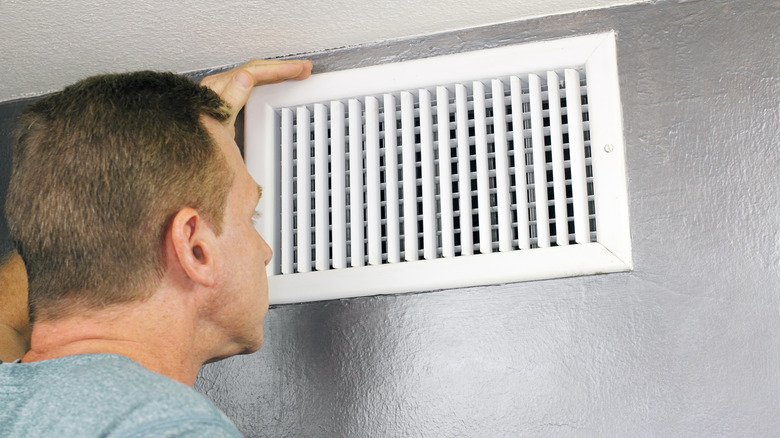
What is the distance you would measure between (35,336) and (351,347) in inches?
23.4

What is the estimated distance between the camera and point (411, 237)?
4.83 ft

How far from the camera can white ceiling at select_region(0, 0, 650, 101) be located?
4.78 ft

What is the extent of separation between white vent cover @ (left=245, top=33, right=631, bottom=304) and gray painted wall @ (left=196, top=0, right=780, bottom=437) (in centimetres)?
4

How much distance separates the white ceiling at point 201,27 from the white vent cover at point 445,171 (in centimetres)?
7

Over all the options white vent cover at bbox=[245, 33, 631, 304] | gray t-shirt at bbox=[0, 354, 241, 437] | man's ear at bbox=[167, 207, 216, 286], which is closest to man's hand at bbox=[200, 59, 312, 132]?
white vent cover at bbox=[245, 33, 631, 304]

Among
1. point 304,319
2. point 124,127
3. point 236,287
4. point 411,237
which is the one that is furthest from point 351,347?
point 124,127

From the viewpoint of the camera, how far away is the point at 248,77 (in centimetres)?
153

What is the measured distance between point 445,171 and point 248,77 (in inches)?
16.0

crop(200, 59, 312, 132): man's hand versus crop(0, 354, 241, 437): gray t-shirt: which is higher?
crop(200, 59, 312, 132): man's hand

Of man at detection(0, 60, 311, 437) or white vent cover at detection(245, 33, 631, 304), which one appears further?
white vent cover at detection(245, 33, 631, 304)

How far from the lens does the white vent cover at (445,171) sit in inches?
55.3

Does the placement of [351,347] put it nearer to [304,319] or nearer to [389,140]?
[304,319]

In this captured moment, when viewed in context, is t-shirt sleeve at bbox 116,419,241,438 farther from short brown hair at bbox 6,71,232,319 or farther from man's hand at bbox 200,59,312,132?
man's hand at bbox 200,59,312,132

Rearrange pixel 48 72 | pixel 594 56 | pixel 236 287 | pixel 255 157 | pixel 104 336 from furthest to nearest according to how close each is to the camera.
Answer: pixel 48 72
pixel 255 157
pixel 594 56
pixel 236 287
pixel 104 336
